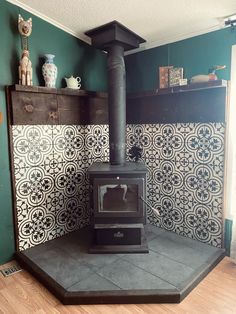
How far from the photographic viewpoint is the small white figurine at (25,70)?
6.43 ft

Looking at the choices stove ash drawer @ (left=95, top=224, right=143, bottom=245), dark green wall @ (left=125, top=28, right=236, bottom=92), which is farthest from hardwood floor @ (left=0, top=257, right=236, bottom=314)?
dark green wall @ (left=125, top=28, right=236, bottom=92)

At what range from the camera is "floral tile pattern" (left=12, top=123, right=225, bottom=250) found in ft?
6.91

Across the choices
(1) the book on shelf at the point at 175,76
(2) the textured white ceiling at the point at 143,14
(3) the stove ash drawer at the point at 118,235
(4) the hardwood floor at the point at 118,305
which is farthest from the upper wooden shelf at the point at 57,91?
(4) the hardwood floor at the point at 118,305

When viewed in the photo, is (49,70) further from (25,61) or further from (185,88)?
(185,88)

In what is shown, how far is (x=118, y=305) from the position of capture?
5.09ft

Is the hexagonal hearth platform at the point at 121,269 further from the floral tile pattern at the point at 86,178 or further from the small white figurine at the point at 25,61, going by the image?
the small white figurine at the point at 25,61

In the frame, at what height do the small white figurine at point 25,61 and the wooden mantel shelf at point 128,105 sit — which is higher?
the small white figurine at point 25,61

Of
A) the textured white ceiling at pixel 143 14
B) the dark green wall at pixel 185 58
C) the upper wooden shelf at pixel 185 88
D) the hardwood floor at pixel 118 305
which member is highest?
the textured white ceiling at pixel 143 14

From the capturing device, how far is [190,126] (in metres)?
2.23

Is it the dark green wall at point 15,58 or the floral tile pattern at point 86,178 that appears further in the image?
the floral tile pattern at point 86,178

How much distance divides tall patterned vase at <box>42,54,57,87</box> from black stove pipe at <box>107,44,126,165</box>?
48cm

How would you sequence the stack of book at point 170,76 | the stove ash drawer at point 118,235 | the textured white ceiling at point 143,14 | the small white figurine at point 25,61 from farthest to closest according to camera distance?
the stack of book at point 170,76 < the stove ash drawer at point 118,235 < the small white figurine at point 25,61 < the textured white ceiling at point 143,14

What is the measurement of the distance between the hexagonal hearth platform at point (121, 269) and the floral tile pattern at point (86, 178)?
0.18m

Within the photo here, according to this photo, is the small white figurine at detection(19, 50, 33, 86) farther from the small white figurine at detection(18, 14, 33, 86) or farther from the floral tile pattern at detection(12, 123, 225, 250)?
the floral tile pattern at detection(12, 123, 225, 250)
